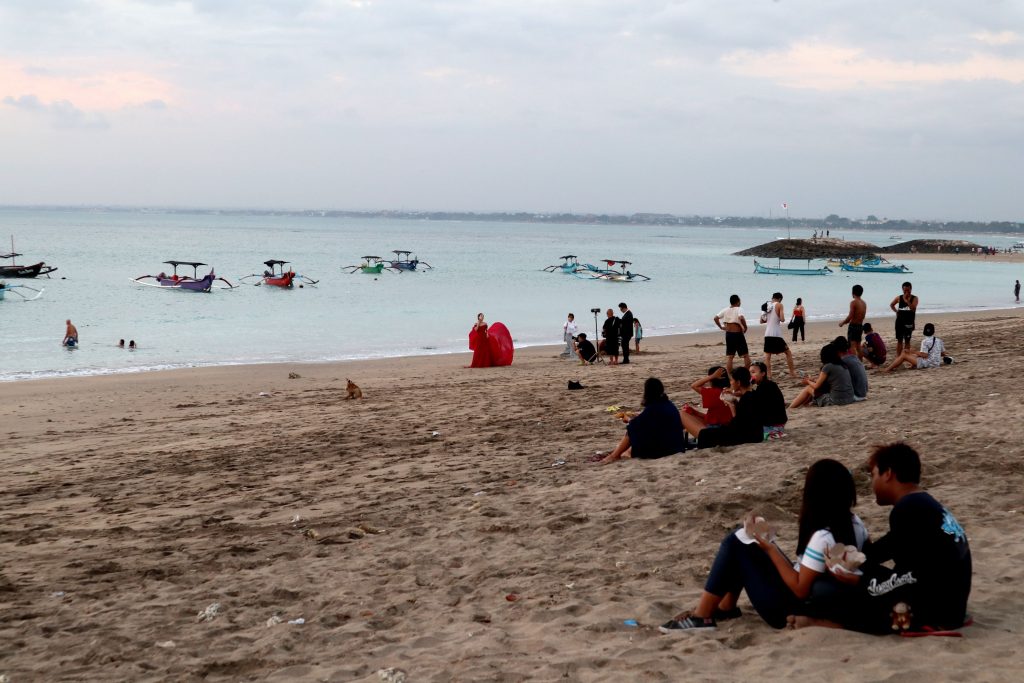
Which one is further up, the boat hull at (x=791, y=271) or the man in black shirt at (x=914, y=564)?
the boat hull at (x=791, y=271)

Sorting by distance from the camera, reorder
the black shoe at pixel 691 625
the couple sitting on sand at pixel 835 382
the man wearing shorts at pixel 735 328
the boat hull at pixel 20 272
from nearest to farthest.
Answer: the black shoe at pixel 691 625 < the couple sitting on sand at pixel 835 382 < the man wearing shorts at pixel 735 328 < the boat hull at pixel 20 272

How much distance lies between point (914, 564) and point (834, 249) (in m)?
107

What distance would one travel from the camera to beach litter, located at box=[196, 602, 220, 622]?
5.60 m

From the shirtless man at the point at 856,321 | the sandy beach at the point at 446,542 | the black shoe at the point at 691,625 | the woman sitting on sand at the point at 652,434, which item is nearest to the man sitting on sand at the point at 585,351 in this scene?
the shirtless man at the point at 856,321

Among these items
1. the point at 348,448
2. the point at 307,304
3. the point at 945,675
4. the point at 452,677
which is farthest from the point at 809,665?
the point at 307,304

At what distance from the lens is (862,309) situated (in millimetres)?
15680

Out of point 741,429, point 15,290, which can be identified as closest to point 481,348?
point 741,429

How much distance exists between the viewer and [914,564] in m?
4.49

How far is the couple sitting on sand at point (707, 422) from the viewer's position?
29.4ft

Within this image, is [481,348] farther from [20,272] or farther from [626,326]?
[20,272]

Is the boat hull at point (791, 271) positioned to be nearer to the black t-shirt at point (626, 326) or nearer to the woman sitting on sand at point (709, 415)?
the black t-shirt at point (626, 326)

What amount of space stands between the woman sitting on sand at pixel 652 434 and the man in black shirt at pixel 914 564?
431 centimetres

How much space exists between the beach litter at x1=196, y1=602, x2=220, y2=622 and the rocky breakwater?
10287 centimetres

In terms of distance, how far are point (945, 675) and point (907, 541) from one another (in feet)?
2.16
